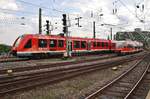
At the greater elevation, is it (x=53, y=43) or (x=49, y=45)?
(x=53, y=43)

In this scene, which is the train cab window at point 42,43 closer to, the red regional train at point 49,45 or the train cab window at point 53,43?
the red regional train at point 49,45

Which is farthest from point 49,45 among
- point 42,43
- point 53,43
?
point 42,43

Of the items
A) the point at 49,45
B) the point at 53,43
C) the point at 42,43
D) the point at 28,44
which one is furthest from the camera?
the point at 53,43

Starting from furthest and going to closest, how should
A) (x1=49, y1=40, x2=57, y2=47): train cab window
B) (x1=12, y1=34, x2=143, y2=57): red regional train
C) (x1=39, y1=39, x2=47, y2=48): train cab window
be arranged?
(x1=49, y1=40, x2=57, y2=47): train cab window
(x1=39, y1=39, x2=47, y2=48): train cab window
(x1=12, y1=34, x2=143, y2=57): red regional train

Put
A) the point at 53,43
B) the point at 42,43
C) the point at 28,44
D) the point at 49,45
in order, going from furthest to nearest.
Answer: the point at 53,43, the point at 49,45, the point at 42,43, the point at 28,44

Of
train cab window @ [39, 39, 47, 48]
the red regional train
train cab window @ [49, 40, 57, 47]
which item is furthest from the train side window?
train cab window @ [49, 40, 57, 47]

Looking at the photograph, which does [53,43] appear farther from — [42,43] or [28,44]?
[28,44]

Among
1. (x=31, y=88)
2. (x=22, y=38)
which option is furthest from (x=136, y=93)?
(x=22, y=38)

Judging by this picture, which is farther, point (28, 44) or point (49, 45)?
point (49, 45)

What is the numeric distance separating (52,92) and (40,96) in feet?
3.78

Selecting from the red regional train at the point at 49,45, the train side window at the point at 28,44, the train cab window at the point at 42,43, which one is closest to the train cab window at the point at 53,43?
the red regional train at the point at 49,45

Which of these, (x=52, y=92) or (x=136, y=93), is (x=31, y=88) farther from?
(x=136, y=93)

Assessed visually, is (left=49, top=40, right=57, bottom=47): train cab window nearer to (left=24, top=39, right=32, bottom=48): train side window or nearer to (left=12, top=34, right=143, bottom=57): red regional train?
(left=12, top=34, right=143, bottom=57): red regional train

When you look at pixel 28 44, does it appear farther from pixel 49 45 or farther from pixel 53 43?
pixel 53 43
